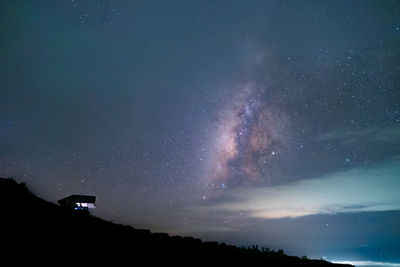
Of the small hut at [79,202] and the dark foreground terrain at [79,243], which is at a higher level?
the small hut at [79,202]

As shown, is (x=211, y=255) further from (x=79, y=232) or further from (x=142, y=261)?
(x=79, y=232)

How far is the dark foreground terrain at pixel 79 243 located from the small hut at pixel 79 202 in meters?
9.08

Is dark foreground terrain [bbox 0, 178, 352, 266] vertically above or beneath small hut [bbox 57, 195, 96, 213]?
beneath

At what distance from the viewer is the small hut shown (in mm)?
19391

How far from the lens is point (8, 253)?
5867mm

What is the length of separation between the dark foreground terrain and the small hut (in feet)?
29.8

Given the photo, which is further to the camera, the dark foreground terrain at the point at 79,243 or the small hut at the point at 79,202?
the small hut at the point at 79,202

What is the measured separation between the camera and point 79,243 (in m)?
7.25

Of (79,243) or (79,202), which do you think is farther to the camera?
(79,202)

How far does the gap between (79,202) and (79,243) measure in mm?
13920

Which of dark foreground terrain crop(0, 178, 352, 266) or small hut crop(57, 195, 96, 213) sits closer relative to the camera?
dark foreground terrain crop(0, 178, 352, 266)

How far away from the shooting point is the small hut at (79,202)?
1939 centimetres

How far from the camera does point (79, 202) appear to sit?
19.8 m

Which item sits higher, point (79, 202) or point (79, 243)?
point (79, 202)
